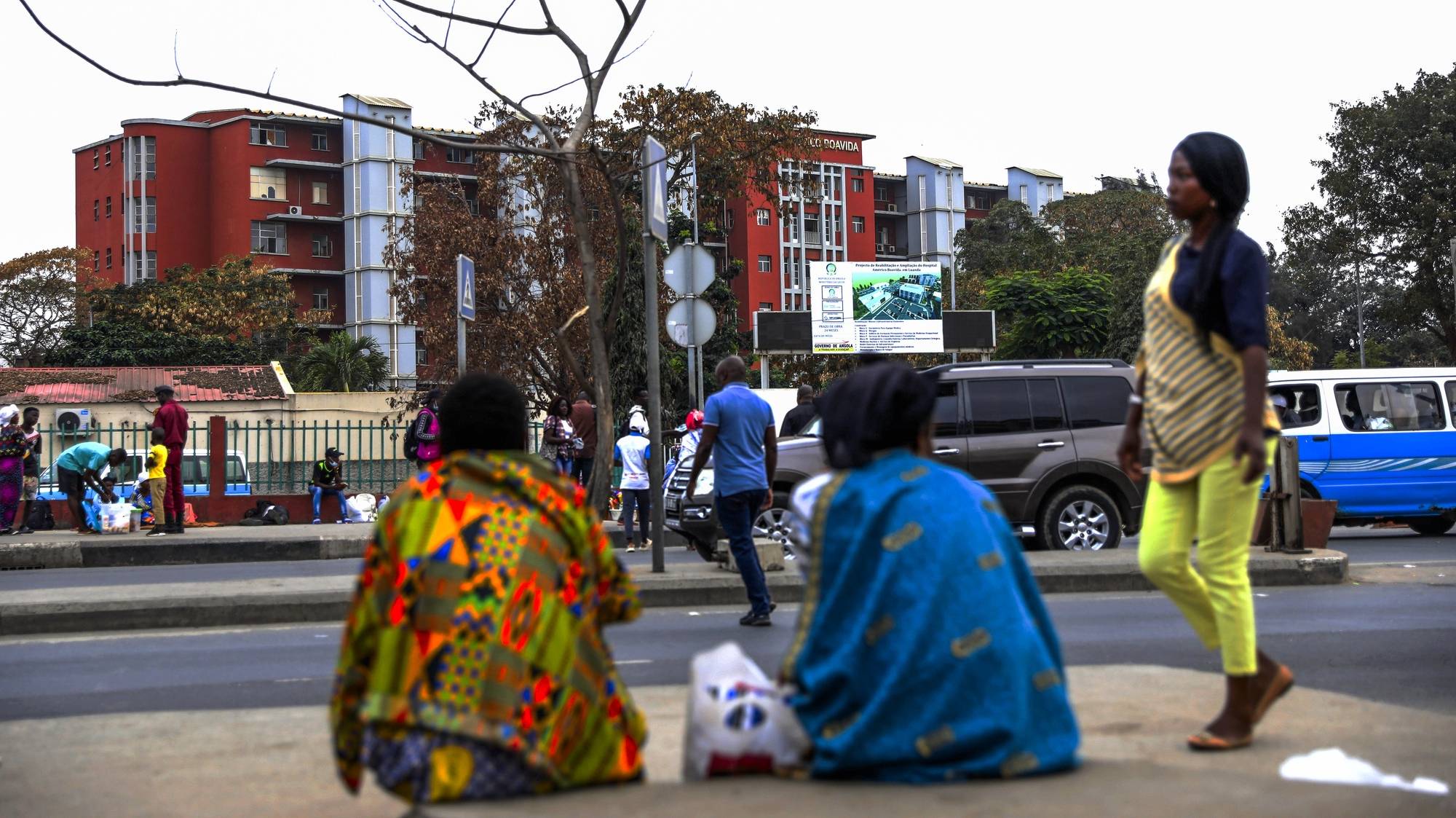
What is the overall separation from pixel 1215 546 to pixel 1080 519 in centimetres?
995

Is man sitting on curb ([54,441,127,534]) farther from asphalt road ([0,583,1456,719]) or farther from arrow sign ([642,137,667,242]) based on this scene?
arrow sign ([642,137,667,242])

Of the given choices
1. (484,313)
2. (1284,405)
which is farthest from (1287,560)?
(484,313)

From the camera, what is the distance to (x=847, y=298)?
159 feet

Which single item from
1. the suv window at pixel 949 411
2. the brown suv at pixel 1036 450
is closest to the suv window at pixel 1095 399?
the brown suv at pixel 1036 450

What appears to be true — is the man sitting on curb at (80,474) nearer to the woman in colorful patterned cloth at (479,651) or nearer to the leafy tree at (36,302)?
the woman in colorful patterned cloth at (479,651)

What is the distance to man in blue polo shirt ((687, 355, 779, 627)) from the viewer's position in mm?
9805

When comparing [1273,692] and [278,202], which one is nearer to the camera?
[1273,692]

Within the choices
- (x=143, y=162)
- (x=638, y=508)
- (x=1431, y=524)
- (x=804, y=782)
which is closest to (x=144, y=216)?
(x=143, y=162)

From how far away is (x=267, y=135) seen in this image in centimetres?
7812

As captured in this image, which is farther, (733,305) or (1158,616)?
(733,305)

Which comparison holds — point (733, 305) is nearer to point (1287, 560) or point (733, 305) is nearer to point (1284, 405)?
point (1284, 405)

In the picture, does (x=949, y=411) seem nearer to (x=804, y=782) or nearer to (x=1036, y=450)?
(x=1036, y=450)

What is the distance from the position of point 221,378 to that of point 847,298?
1922 centimetres

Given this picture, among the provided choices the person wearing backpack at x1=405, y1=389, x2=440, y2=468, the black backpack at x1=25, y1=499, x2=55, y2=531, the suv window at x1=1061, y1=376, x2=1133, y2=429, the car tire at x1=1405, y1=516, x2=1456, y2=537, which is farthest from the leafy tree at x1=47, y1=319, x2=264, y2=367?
the suv window at x1=1061, y1=376, x2=1133, y2=429
